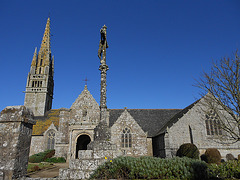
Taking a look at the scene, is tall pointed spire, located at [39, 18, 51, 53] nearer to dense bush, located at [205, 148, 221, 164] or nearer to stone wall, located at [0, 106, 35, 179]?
dense bush, located at [205, 148, 221, 164]

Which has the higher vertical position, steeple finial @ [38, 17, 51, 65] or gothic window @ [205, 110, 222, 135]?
steeple finial @ [38, 17, 51, 65]

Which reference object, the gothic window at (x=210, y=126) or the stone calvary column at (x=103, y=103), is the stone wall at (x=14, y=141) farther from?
the gothic window at (x=210, y=126)

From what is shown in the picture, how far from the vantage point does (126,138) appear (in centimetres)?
2094

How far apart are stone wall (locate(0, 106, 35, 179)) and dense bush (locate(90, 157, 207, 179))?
2.22 metres

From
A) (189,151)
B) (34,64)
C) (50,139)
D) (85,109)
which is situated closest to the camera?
(189,151)

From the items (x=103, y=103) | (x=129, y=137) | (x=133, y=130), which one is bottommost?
(x=129, y=137)

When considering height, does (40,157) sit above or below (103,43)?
below

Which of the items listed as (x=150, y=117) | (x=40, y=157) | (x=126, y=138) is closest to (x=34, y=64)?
(x=40, y=157)

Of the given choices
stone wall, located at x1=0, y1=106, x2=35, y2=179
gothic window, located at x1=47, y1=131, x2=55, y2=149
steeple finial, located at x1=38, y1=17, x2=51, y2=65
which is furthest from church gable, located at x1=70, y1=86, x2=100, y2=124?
steeple finial, located at x1=38, y1=17, x2=51, y2=65

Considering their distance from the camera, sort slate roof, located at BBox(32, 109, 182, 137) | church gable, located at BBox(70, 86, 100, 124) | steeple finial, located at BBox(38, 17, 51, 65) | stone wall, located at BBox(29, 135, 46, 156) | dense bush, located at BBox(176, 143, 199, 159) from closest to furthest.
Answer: dense bush, located at BBox(176, 143, 199, 159) → church gable, located at BBox(70, 86, 100, 124) → slate roof, located at BBox(32, 109, 182, 137) → stone wall, located at BBox(29, 135, 46, 156) → steeple finial, located at BBox(38, 17, 51, 65)

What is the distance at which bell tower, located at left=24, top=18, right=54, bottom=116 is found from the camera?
116 ft

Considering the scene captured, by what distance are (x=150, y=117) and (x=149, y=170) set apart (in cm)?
2094

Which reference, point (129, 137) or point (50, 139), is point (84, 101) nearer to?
point (129, 137)

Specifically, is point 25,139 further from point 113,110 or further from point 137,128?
point 113,110
